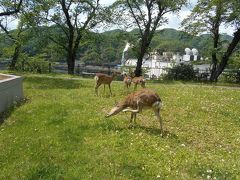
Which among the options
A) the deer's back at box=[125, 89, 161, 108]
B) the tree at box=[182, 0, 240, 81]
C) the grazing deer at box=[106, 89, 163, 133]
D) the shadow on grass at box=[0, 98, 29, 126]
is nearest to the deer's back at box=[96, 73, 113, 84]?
the shadow on grass at box=[0, 98, 29, 126]

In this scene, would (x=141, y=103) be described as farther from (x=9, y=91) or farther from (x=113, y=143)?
(x=9, y=91)

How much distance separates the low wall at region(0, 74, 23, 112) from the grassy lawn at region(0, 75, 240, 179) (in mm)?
572

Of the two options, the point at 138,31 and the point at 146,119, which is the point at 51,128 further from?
the point at 138,31

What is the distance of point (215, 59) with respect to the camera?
142 ft

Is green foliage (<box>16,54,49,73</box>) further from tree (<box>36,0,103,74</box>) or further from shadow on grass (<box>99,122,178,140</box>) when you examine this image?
shadow on grass (<box>99,122,178,140</box>)

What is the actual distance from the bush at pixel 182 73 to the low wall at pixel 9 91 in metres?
25.2

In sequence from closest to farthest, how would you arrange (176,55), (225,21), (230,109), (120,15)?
(230,109), (225,21), (120,15), (176,55)

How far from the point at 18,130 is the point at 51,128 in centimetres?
110

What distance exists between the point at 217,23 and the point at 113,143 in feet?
113

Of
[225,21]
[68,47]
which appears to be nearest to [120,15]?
[68,47]

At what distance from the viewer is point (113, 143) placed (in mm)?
10938

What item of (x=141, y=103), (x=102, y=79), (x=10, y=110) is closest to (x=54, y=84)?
(x=102, y=79)

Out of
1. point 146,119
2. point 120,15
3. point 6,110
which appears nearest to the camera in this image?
point 146,119

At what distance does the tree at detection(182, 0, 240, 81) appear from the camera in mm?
39719
